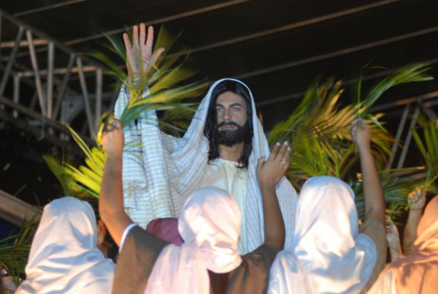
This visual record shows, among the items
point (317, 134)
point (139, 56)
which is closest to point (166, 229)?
point (139, 56)

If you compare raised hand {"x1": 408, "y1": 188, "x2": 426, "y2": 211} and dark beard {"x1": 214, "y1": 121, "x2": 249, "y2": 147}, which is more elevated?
dark beard {"x1": 214, "y1": 121, "x2": 249, "y2": 147}

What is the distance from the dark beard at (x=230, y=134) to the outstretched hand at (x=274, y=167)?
714 millimetres

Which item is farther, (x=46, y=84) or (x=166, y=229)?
(x=46, y=84)

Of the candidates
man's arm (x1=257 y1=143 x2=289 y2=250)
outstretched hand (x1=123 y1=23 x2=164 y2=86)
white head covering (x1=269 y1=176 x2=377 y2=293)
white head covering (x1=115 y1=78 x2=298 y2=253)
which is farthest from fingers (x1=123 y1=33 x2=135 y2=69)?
white head covering (x1=269 y1=176 x2=377 y2=293)

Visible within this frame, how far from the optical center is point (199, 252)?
14.6 feet

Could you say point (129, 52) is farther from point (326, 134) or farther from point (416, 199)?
point (416, 199)

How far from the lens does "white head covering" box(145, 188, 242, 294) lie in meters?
4.45

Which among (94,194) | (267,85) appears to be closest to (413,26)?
(267,85)

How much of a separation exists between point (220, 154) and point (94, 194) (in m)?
0.70

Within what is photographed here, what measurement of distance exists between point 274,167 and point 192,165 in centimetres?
80

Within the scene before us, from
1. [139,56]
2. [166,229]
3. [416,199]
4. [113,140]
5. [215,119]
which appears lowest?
[166,229]

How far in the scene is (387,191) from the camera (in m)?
5.74

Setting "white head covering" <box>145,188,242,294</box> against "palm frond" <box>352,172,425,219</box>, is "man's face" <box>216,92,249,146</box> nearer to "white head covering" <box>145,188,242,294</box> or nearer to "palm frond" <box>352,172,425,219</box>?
"palm frond" <box>352,172,425,219</box>

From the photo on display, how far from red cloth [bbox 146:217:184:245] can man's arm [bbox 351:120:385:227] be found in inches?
30.7
